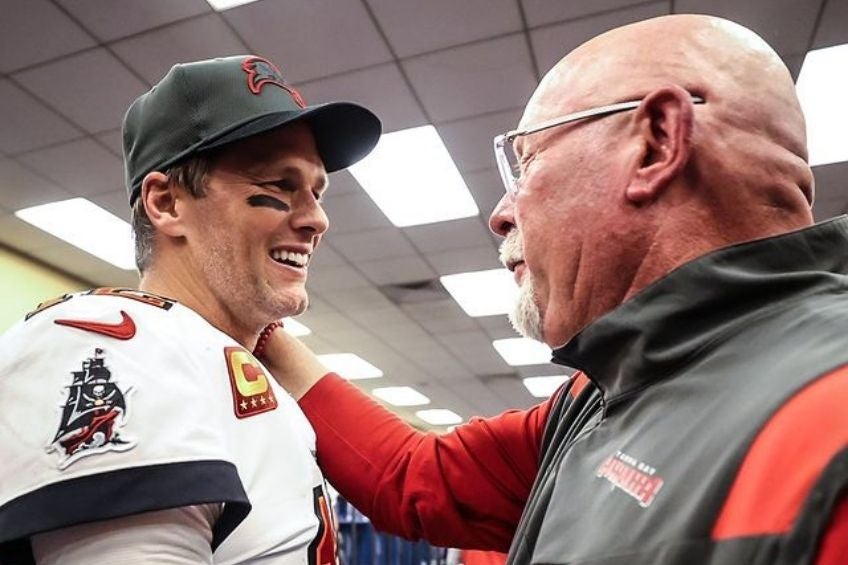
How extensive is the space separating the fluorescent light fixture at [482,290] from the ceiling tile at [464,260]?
101 millimetres

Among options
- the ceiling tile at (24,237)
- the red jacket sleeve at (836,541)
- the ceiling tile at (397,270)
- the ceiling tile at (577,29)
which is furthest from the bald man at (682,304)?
the ceiling tile at (24,237)

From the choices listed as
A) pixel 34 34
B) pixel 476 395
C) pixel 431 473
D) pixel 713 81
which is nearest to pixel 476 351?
pixel 476 395

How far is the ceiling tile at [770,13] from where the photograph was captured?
244 centimetres

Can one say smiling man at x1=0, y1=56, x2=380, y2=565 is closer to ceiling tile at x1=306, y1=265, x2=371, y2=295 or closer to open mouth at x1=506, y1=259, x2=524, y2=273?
open mouth at x1=506, y1=259, x2=524, y2=273

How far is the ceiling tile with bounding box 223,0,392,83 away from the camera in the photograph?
2.52 m

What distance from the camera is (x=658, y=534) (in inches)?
18.4

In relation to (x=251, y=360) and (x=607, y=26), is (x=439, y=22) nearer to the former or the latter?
(x=607, y=26)

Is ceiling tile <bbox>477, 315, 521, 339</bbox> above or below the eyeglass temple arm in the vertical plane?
below

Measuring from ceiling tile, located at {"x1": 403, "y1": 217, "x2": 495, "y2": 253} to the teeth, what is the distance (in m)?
3.26

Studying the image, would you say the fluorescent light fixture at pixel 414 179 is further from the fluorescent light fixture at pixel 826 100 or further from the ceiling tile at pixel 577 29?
the fluorescent light fixture at pixel 826 100

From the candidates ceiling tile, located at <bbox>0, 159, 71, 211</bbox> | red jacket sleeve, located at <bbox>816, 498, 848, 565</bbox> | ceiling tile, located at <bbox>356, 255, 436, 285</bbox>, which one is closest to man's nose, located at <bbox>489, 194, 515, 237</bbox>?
red jacket sleeve, located at <bbox>816, 498, 848, 565</bbox>

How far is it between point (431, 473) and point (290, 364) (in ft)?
1.13

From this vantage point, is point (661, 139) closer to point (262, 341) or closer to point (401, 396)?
point (262, 341)

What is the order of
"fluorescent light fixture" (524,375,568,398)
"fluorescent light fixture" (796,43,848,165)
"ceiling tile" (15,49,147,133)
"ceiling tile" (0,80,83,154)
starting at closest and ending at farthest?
1. "fluorescent light fixture" (796,43,848,165)
2. "ceiling tile" (15,49,147,133)
3. "ceiling tile" (0,80,83,154)
4. "fluorescent light fixture" (524,375,568,398)
